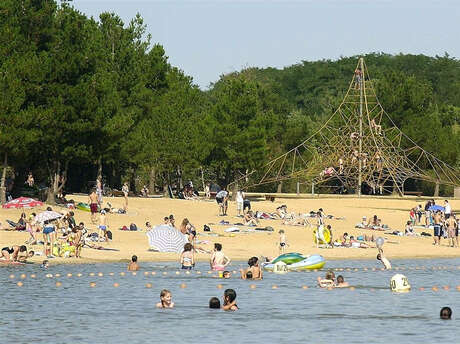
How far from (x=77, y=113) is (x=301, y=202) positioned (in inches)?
959

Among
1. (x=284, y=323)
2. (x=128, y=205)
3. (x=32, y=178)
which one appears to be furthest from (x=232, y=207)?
(x=284, y=323)

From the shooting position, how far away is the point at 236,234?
175 ft

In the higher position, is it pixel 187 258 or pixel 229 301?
pixel 187 258

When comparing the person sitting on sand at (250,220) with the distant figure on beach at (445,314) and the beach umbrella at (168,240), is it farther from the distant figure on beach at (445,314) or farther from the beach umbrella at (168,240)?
the distant figure on beach at (445,314)

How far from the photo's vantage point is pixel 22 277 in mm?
37344

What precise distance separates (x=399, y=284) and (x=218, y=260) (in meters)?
7.21

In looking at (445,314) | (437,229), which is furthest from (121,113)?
(445,314)

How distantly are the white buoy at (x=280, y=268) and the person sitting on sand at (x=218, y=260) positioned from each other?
270 centimetres

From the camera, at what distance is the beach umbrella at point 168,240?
148 feet

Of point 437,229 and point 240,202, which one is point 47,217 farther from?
point 240,202

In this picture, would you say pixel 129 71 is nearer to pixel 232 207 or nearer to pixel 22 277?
pixel 232 207

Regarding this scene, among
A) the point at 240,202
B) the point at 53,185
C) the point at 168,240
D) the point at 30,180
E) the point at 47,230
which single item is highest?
the point at 30,180

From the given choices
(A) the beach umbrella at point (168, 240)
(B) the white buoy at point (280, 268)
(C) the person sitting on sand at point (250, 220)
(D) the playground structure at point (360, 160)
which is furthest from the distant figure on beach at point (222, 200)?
(B) the white buoy at point (280, 268)

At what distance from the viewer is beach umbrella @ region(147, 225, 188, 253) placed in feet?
148
